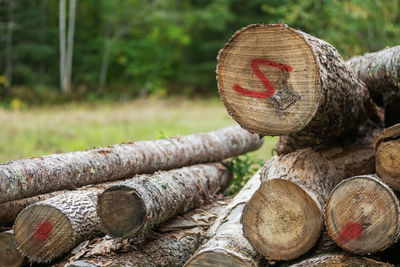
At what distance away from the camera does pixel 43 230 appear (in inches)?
117

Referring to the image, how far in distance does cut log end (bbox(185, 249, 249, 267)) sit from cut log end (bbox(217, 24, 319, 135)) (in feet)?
2.52

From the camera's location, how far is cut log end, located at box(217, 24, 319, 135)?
2551mm

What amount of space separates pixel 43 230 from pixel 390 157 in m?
2.32

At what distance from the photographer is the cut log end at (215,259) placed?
2.59 meters

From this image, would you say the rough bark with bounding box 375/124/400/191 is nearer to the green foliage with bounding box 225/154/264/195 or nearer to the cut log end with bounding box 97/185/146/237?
the cut log end with bounding box 97/185/146/237

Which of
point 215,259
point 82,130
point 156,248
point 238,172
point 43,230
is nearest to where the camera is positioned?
point 215,259

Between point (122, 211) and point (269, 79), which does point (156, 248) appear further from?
point (269, 79)

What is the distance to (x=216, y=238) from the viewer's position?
2.90 metres

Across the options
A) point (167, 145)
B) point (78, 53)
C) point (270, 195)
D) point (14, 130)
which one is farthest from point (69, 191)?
point (78, 53)

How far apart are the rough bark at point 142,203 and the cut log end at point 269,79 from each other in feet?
2.67

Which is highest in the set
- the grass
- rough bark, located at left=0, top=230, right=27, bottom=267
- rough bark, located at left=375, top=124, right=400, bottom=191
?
rough bark, located at left=375, top=124, right=400, bottom=191

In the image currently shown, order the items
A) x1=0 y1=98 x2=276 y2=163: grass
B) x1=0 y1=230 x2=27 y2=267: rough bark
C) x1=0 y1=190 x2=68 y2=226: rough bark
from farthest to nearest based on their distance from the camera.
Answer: x1=0 y1=98 x2=276 y2=163: grass < x1=0 y1=190 x2=68 y2=226: rough bark < x1=0 y1=230 x2=27 y2=267: rough bark

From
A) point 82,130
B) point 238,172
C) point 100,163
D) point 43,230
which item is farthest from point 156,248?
point 82,130

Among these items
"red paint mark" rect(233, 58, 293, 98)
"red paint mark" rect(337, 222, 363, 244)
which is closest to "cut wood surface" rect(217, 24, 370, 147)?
"red paint mark" rect(233, 58, 293, 98)
